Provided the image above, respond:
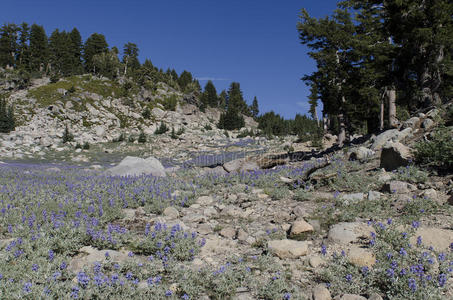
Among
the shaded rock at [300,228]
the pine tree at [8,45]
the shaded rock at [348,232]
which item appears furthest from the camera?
the pine tree at [8,45]

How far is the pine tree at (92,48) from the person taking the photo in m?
77.9

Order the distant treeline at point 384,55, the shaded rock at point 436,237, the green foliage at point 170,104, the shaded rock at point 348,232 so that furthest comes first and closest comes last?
the green foliage at point 170,104
the distant treeline at point 384,55
the shaded rock at point 348,232
the shaded rock at point 436,237

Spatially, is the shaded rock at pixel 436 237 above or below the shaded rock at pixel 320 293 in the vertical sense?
above

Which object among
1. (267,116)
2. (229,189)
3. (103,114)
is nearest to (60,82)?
(103,114)

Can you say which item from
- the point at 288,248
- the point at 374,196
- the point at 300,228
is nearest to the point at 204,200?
the point at 300,228

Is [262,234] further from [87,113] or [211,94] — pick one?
[211,94]

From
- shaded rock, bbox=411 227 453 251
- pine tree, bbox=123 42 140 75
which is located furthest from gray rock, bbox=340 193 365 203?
pine tree, bbox=123 42 140 75

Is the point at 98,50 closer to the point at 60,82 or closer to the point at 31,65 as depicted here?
the point at 31,65

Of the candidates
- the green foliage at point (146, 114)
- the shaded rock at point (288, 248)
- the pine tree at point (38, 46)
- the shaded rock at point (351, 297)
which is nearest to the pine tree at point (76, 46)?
the pine tree at point (38, 46)

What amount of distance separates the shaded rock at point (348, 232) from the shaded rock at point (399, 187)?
1.89 meters

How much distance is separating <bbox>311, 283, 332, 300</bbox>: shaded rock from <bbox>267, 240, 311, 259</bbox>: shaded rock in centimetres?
81

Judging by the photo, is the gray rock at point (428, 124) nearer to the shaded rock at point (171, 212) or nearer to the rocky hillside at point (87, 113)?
the shaded rock at point (171, 212)

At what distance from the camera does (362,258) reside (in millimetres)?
3564

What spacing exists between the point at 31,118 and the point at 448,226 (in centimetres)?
5259
